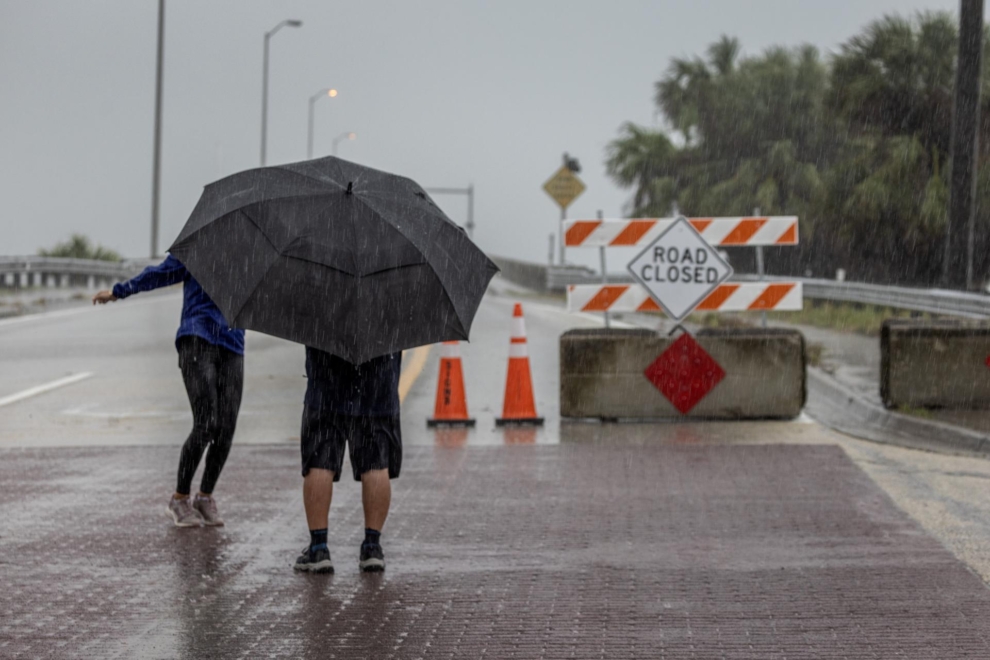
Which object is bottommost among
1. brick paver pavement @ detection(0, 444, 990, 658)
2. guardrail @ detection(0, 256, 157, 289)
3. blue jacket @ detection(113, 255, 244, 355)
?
brick paver pavement @ detection(0, 444, 990, 658)

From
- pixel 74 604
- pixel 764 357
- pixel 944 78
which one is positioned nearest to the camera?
pixel 74 604

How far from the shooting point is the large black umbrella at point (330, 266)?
642cm

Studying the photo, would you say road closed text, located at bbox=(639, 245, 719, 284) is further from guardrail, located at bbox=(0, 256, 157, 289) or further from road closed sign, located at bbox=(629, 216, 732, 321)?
guardrail, located at bbox=(0, 256, 157, 289)

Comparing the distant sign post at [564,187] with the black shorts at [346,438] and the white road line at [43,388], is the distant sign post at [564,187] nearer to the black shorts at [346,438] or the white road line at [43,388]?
the white road line at [43,388]

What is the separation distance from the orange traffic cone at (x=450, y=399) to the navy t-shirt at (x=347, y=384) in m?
5.56

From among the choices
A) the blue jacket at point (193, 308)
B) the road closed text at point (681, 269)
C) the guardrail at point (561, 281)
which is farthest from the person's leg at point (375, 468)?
the guardrail at point (561, 281)

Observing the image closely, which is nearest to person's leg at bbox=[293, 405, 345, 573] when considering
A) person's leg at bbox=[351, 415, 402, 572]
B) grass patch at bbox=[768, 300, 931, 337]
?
person's leg at bbox=[351, 415, 402, 572]

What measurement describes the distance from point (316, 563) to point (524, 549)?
1130 millimetres

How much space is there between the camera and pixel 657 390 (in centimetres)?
1259

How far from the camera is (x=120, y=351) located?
61.9 feet

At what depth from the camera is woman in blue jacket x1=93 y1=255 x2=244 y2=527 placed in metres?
7.70

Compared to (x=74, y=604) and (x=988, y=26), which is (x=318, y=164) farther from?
(x=988, y=26)

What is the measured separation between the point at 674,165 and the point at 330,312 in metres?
42.2

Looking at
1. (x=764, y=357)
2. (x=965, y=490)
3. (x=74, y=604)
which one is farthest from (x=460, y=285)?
(x=764, y=357)
